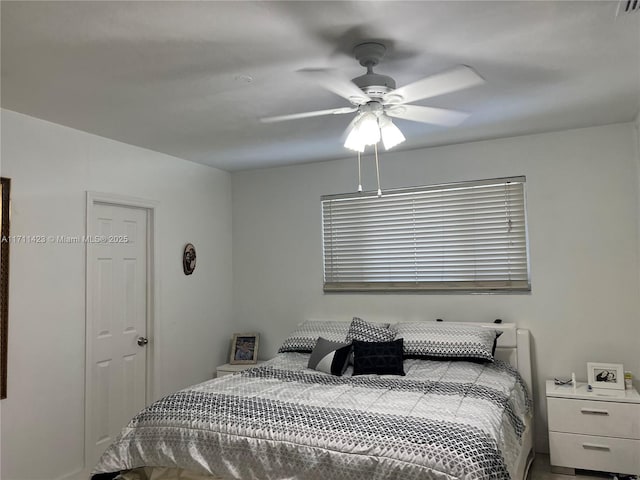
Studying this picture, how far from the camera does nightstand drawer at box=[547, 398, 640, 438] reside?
3.10 m

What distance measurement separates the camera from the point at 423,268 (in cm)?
418

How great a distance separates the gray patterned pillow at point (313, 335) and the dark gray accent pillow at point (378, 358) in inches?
18.2

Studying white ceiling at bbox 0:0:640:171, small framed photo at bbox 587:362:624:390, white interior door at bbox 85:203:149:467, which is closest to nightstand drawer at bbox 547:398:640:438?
small framed photo at bbox 587:362:624:390

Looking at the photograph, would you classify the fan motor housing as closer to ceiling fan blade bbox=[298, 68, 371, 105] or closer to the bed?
ceiling fan blade bbox=[298, 68, 371, 105]

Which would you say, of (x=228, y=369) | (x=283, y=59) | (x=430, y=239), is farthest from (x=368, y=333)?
(x=283, y=59)

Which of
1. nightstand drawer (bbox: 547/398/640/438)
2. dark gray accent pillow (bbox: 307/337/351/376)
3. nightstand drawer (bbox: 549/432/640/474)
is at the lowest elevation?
nightstand drawer (bbox: 549/432/640/474)

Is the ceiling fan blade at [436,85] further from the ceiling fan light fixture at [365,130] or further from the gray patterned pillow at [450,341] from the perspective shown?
the gray patterned pillow at [450,341]

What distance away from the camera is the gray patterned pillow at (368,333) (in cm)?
368

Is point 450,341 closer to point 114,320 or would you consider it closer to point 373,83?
point 373,83

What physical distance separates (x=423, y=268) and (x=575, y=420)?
62.5 inches

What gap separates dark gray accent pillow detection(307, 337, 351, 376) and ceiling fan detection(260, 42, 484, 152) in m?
1.58

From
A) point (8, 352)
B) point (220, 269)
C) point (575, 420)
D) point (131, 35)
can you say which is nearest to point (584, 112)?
point (575, 420)

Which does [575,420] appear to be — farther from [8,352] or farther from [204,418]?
[8,352]

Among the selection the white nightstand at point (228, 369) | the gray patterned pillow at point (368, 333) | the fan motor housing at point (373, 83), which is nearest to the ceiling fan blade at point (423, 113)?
the fan motor housing at point (373, 83)
